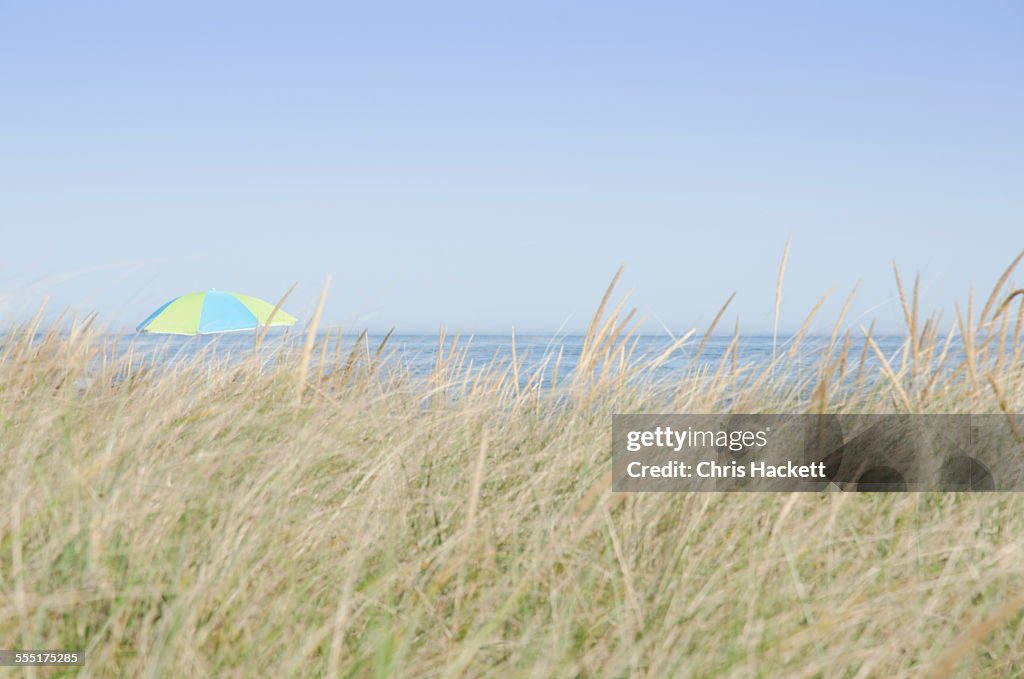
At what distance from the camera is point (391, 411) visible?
9.31 feet

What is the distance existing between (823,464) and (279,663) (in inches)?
63.7

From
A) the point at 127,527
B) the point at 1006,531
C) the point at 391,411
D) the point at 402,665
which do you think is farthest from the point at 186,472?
the point at 1006,531

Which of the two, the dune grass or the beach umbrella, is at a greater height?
the beach umbrella

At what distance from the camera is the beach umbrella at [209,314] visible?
8289 mm
